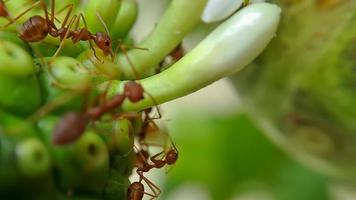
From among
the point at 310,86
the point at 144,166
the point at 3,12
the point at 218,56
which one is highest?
the point at 3,12

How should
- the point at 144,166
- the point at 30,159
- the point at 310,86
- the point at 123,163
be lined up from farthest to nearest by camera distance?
the point at 310,86 < the point at 144,166 < the point at 123,163 < the point at 30,159

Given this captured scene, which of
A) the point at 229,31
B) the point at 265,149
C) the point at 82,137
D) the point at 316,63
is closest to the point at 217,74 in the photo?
the point at 229,31

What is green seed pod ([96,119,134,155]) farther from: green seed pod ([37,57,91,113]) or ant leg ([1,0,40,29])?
ant leg ([1,0,40,29])

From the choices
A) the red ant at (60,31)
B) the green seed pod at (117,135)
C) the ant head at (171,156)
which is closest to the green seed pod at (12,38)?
the red ant at (60,31)

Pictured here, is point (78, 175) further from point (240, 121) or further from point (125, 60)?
point (240, 121)

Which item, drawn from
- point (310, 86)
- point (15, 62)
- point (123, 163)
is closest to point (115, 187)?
point (123, 163)

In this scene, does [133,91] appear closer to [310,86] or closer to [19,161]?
[19,161]
